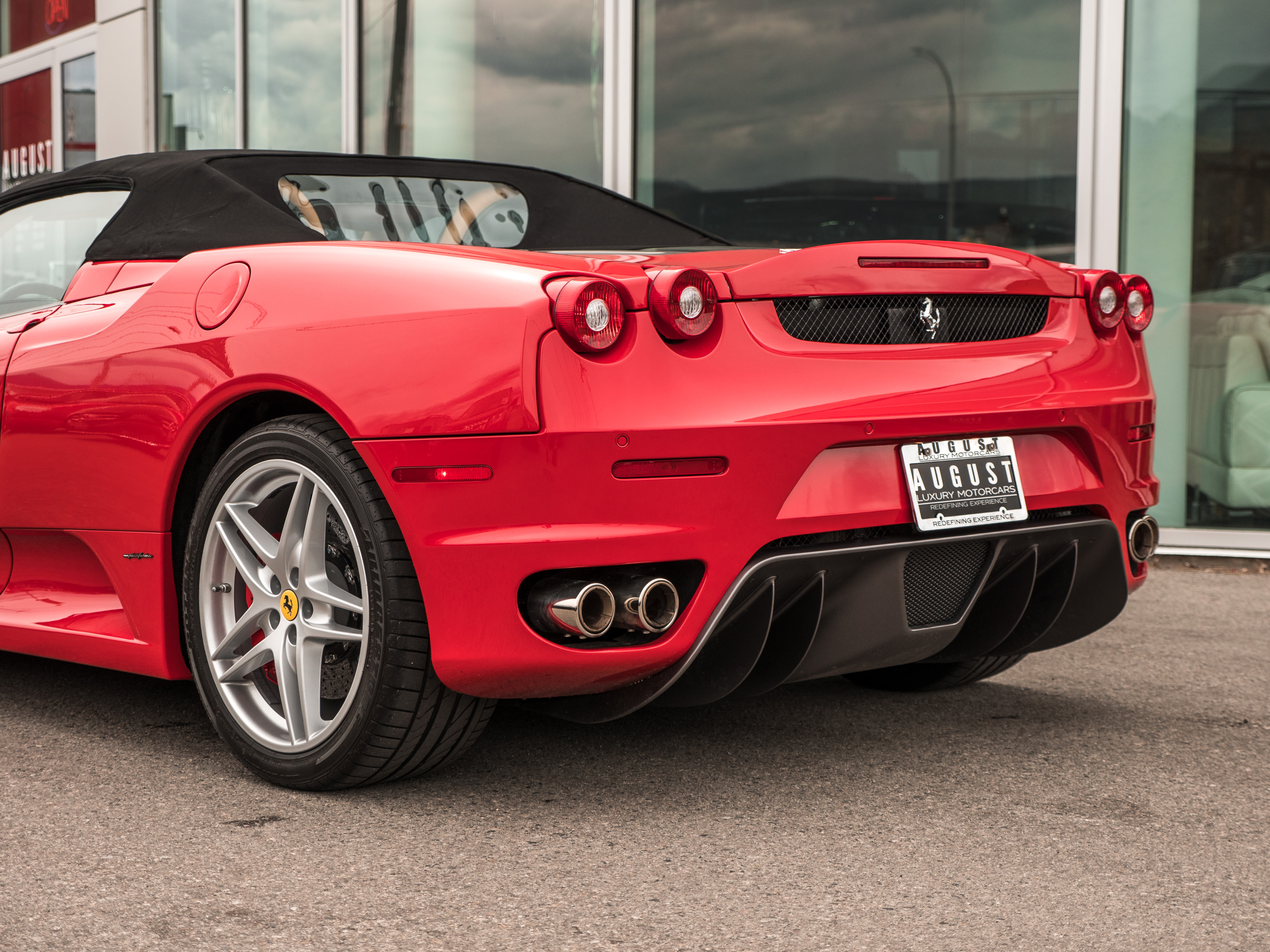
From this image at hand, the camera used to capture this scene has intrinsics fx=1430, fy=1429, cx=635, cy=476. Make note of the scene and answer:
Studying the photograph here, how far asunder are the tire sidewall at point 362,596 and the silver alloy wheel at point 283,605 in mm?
16

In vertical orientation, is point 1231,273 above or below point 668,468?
above

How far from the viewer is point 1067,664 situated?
4.26 metres

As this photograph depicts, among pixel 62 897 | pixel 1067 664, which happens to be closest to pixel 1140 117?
pixel 1067 664

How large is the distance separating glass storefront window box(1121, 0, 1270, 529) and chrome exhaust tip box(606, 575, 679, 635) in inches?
191

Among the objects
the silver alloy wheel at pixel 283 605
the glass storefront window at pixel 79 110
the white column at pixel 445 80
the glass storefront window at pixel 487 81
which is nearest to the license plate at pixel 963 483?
the silver alloy wheel at pixel 283 605

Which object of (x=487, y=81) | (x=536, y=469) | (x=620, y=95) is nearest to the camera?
(x=536, y=469)

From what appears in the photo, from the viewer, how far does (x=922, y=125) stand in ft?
23.9

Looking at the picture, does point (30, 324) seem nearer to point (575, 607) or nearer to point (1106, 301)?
point (575, 607)

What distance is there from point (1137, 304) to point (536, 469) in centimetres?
158

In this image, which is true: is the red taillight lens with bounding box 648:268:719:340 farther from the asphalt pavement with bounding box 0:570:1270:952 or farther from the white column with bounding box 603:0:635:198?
the white column with bounding box 603:0:635:198

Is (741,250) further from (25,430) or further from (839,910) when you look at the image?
(25,430)

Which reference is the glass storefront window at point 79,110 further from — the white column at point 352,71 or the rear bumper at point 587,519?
the rear bumper at point 587,519

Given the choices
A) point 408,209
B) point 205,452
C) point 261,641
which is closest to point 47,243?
point 408,209

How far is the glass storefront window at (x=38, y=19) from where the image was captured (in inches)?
454
